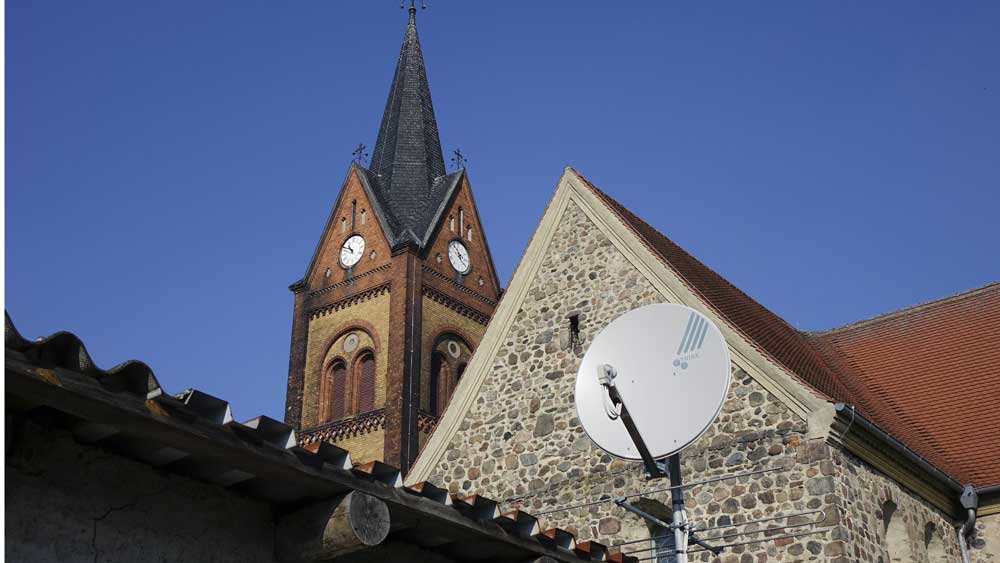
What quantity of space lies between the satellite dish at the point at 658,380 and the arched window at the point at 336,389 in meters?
33.9

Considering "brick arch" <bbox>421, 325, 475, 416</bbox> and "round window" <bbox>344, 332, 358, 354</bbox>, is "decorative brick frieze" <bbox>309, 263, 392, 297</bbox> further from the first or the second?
"brick arch" <bbox>421, 325, 475, 416</bbox>

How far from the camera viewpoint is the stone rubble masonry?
40.2 ft

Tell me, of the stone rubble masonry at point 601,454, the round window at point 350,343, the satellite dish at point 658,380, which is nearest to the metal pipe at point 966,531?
the stone rubble masonry at point 601,454

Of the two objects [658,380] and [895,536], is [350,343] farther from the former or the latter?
[658,380]

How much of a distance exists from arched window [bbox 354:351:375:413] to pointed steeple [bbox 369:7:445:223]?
697 cm

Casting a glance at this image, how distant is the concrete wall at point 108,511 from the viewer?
538 cm

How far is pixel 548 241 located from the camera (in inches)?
643

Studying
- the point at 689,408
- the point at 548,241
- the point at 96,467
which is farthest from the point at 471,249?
the point at 96,467

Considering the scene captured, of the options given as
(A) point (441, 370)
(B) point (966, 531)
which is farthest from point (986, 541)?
(A) point (441, 370)

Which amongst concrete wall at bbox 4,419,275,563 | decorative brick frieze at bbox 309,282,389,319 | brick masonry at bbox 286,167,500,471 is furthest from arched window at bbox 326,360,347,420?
concrete wall at bbox 4,419,275,563

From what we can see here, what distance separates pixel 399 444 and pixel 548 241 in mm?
24540

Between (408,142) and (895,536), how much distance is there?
1575 inches

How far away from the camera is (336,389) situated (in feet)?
146

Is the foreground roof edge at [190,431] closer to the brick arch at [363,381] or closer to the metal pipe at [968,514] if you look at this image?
the metal pipe at [968,514]
